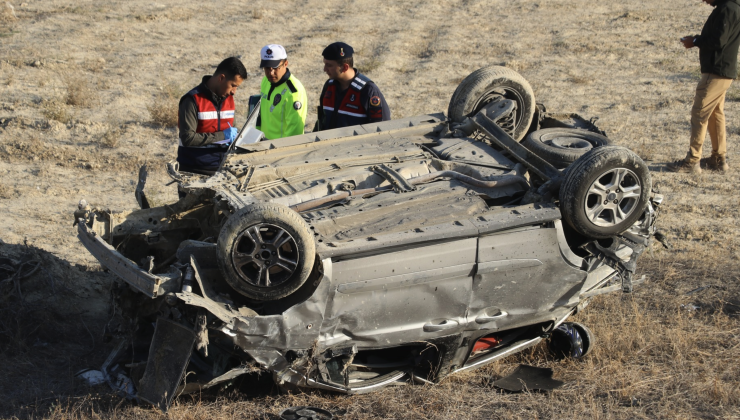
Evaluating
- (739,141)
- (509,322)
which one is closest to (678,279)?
(509,322)

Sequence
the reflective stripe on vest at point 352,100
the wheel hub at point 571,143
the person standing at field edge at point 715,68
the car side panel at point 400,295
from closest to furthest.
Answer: the car side panel at point 400,295
the wheel hub at point 571,143
the reflective stripe on vest at point 352,100
the person standing at field edge at point 715,68

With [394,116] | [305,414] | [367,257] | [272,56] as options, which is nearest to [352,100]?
[272,56]

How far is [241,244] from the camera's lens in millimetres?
4297

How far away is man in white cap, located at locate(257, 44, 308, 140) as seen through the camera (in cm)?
682

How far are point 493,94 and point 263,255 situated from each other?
10.7 ft

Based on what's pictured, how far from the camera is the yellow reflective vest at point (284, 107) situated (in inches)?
272

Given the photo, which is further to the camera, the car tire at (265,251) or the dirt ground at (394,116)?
the dirt ground at (394,116)

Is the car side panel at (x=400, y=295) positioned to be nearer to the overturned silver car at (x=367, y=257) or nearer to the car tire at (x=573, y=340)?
the overturned silver car at (x=367, y=257)

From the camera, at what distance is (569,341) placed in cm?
567

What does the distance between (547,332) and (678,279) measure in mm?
2206

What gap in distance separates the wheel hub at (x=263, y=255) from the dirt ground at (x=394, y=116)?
44.2 inches

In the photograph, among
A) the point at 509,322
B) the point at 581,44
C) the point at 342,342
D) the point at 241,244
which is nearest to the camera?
the point at 241,244

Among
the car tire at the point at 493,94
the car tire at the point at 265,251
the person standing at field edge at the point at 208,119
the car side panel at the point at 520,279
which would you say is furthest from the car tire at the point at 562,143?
the person standing at field edge at the point at 208,119

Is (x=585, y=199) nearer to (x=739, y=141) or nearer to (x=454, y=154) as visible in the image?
(x=454, y=154)
